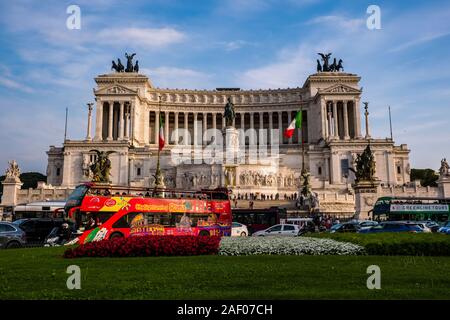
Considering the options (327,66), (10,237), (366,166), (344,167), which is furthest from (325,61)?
(10,237)

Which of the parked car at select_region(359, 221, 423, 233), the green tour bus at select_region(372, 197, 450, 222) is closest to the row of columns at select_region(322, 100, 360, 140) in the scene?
the green tour bus at select_region(372, 197, 450, 222)

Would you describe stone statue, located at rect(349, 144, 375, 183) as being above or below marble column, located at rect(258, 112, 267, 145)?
below

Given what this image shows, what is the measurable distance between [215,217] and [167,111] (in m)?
72.9

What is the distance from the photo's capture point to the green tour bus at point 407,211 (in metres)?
39.2

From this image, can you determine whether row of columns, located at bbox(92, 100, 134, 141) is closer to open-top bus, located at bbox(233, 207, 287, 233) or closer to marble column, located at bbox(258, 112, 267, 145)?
marble column, located at bbox(258, 112, 267, 145)

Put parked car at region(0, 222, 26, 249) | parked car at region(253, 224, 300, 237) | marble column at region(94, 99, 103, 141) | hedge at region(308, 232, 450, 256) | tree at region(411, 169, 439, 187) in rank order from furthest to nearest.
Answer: tree at region(411, 169, 439, 187) < marble column at region(94, 99, 103, 141) < parked car at region(253, 224, 300, 237) < parked car at region(0, 222, 26, 249) < hedge at region(308, 232, 450, 256)

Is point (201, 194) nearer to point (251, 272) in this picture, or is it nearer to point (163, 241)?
point (163, 241)

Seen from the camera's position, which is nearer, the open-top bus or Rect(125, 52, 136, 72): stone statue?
the open-top bus

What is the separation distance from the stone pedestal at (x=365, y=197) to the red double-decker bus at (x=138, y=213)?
1828 cm

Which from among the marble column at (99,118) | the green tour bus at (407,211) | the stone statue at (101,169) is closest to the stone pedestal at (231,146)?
the stone statue at (101,169)

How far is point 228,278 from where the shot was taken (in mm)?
11031

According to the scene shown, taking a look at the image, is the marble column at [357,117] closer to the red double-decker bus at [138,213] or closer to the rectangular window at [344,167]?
the rectangular window at [344,167]

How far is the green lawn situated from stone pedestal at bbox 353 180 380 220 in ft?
96.5

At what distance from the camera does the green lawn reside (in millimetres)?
8922
